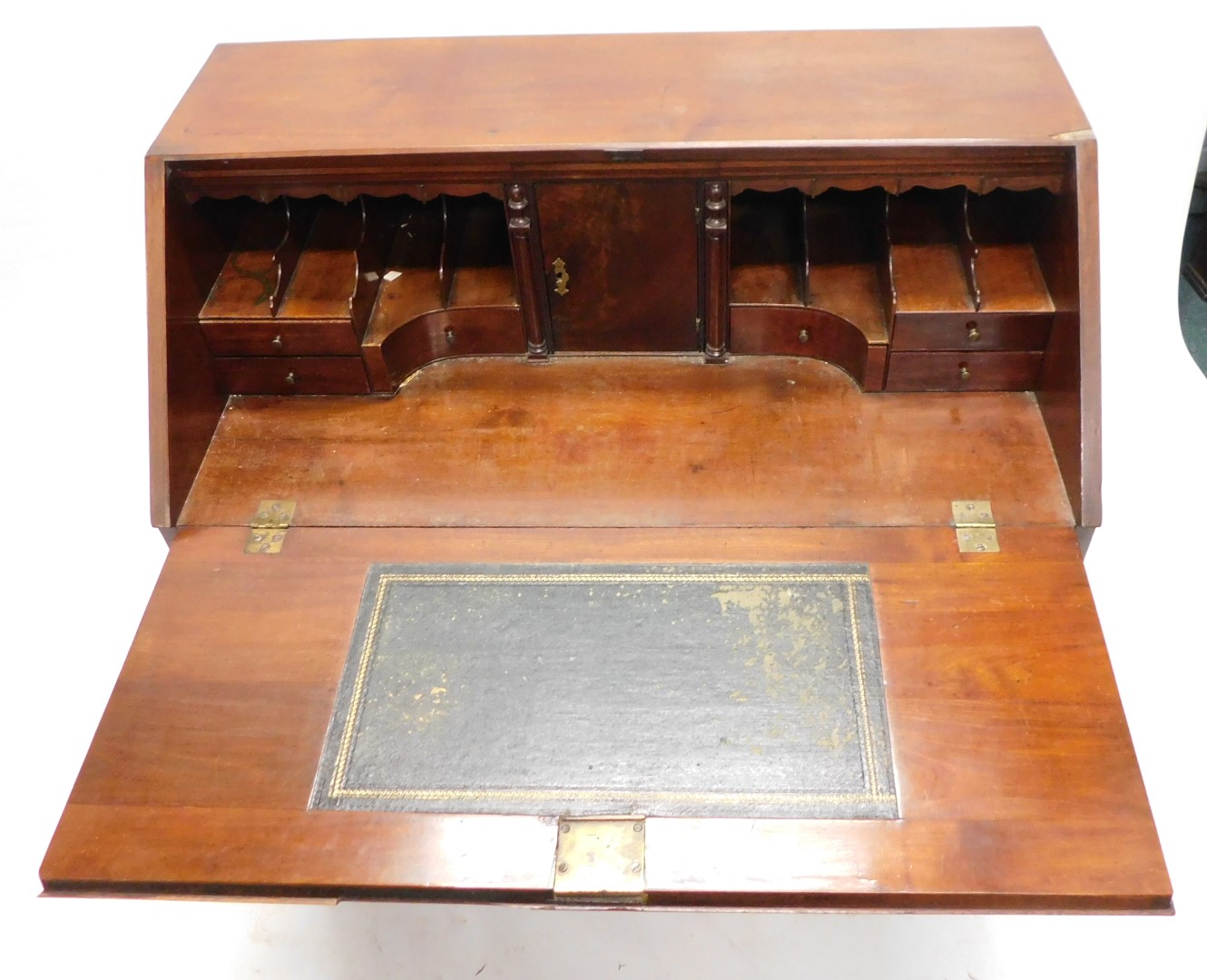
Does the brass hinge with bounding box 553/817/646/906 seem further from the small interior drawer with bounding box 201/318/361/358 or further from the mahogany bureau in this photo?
the small interior drawer with bounding box 201/318/361/358

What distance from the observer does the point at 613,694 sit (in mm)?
1423

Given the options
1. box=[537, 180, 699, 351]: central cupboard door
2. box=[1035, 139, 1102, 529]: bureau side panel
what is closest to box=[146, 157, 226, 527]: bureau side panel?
box=[537, 180, 699, 351]: central cupboard door

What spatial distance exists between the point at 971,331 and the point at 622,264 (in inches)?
21.5

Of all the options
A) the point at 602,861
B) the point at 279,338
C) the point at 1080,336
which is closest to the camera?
the point at 602,861

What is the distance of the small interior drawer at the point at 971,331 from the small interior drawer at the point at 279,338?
863 mm

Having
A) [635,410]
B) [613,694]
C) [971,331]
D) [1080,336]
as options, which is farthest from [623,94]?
[613,694]

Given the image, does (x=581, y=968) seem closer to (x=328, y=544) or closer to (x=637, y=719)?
(x=637, y=719)

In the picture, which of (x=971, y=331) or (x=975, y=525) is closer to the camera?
(x=975, y=525)

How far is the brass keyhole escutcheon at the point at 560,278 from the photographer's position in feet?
5.64

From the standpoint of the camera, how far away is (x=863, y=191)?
1843mm

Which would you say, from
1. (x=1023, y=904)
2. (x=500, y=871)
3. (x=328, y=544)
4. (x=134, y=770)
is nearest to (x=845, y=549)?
(x=1023, y=904)

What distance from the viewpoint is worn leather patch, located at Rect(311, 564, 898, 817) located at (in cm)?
134

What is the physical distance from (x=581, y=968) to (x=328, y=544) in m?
0.82

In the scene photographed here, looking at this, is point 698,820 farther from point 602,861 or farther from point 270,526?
point 270,526
